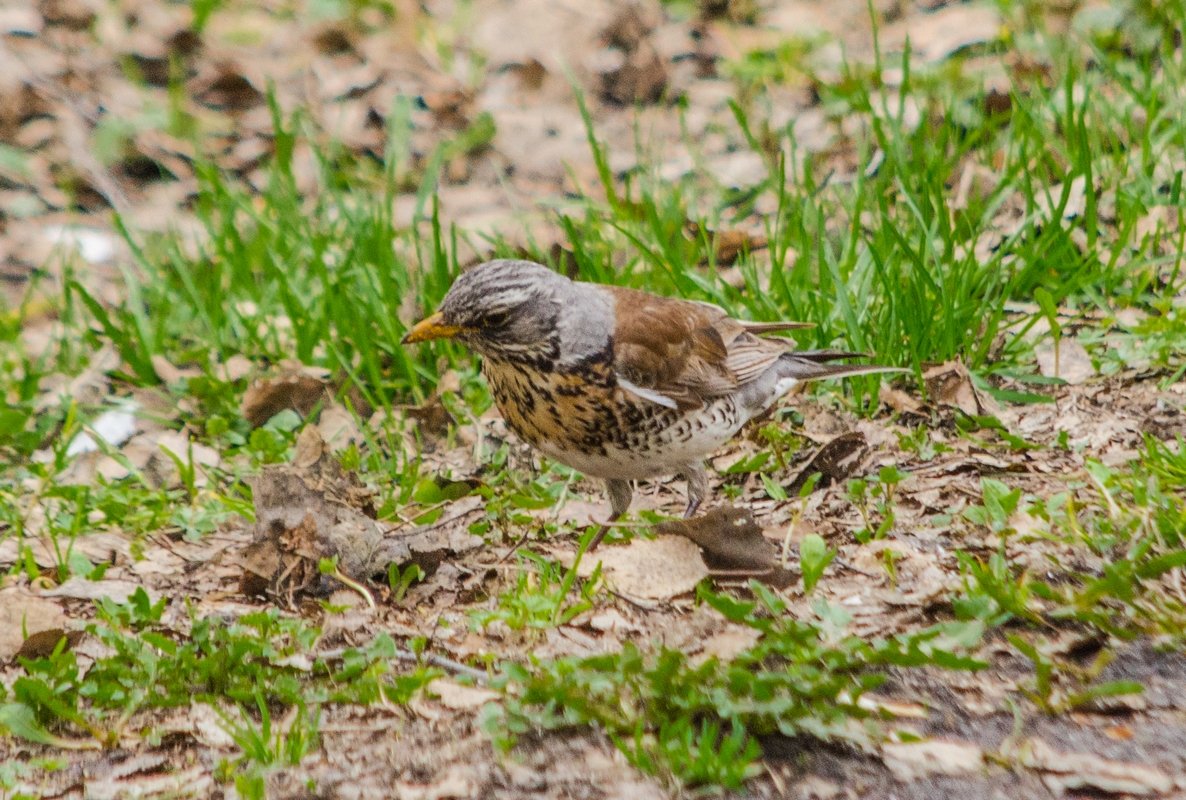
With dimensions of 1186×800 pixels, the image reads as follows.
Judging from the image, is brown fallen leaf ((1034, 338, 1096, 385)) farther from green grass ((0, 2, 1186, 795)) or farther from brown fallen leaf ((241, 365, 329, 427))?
brown fallen leaf ((241, 365, 329, 427))

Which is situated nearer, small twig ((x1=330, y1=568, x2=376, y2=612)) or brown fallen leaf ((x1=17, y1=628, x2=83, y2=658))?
brown fallen leaf ((x1=17, y1=628, x2=83, y2=658))

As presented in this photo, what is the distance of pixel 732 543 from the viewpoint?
4.11 m

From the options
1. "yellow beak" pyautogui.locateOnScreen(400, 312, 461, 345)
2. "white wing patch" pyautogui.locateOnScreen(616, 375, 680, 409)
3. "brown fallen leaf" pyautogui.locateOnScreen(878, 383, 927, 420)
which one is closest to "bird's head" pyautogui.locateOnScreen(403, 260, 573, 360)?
"yellow beak" pyautogui.locateOnScreen(400, 312, 461, 345)

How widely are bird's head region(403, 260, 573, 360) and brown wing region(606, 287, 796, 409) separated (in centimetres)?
26

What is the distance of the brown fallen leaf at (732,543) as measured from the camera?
4.08 meters

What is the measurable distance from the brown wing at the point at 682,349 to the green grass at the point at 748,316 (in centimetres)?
40

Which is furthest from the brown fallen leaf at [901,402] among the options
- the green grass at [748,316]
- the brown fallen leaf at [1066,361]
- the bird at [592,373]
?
the bird at [592,373]

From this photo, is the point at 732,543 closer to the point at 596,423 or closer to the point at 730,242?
the point at 596,423

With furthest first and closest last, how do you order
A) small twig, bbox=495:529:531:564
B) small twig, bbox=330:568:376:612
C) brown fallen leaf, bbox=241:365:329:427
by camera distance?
1. brown fallen leaf, bbox=241:365:329:427
2. small twig, bbox=495:529:531:564
3. small twig, bbox=330:568:376:612

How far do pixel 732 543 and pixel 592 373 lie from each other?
0.82 meters

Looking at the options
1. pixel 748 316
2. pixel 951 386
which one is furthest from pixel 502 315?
Result: pixel 951 386

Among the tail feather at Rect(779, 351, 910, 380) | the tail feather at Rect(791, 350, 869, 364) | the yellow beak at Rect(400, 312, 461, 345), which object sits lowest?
the tail feather at Rect(779, 351, 910, 380)

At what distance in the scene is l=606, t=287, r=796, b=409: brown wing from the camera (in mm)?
4672

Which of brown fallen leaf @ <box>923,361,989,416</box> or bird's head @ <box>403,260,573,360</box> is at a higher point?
bird's head @ <box>403,260,573,360</box>
